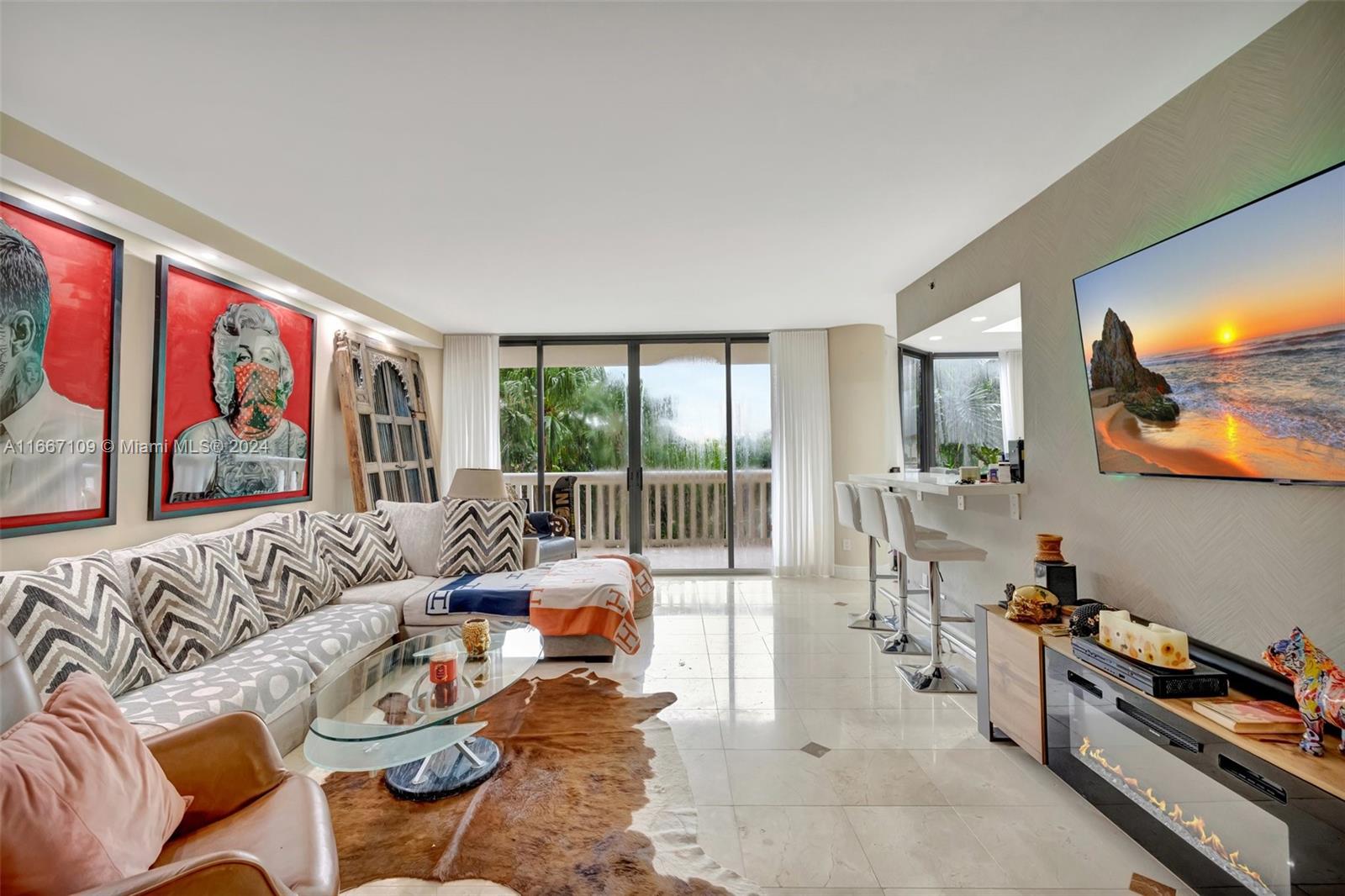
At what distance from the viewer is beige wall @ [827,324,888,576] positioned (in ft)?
19.3

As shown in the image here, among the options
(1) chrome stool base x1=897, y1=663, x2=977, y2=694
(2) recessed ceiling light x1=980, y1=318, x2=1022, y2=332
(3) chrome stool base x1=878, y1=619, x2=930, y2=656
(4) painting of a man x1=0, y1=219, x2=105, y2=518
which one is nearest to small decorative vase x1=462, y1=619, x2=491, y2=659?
(4) painting of a man x1=0, y1=219, x2=105, y2=518

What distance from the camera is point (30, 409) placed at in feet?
7.50

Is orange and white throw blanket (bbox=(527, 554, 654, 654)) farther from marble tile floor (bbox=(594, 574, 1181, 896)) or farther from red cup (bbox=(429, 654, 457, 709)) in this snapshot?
red cup (bbox=(429, 654, 457, 709))

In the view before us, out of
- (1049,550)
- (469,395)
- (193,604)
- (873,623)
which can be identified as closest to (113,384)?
(193,604)

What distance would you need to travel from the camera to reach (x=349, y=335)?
4.55 metres

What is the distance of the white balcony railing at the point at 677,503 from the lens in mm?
6309

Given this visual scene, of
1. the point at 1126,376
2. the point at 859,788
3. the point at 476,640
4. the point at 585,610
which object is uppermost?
the point at 1126,376

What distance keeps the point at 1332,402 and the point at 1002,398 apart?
3.24 m

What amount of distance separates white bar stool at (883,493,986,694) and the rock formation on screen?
1.15m

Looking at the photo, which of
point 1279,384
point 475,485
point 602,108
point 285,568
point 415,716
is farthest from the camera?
point 475,485

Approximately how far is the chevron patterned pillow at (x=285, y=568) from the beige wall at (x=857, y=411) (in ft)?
14.6

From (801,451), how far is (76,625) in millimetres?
5211

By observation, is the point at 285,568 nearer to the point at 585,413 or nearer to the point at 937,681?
the point at 585,413
